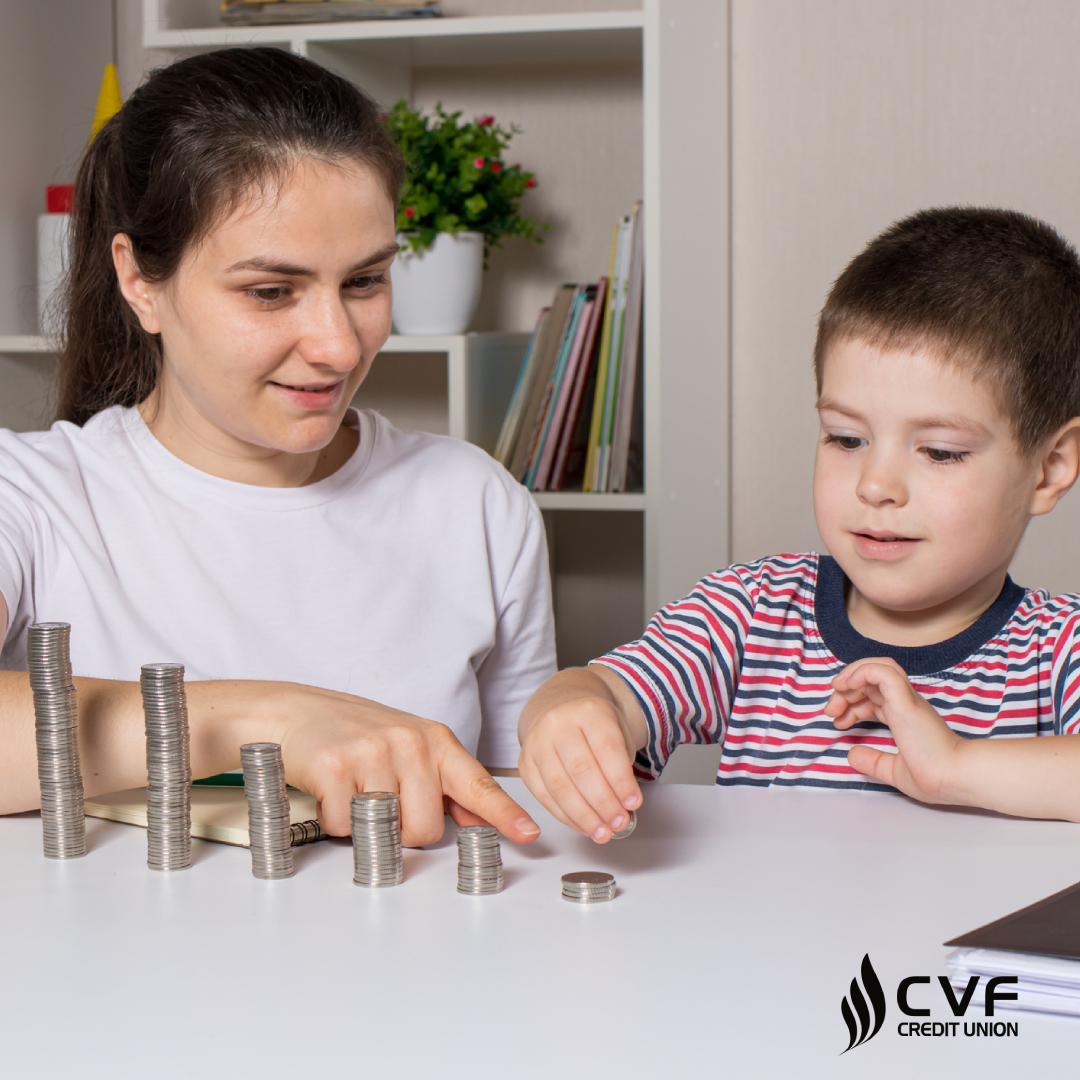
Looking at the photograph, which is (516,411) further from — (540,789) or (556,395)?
(540,789)

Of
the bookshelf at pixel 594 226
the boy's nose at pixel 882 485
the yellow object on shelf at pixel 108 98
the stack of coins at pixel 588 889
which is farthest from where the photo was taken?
the yellow object on shelf at pixel 108 98

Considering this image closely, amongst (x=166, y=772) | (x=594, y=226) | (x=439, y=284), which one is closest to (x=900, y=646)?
(x=166, y=772)

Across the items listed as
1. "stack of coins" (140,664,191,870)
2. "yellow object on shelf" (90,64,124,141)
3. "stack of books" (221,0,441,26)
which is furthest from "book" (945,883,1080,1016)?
"yellow object on shelf" (90,64,124,141)

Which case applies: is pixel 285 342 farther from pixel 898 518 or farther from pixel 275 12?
pixel 275 12

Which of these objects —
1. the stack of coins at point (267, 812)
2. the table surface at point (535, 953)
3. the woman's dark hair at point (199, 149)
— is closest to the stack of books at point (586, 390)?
the woman's dark hair at point (199, 149)

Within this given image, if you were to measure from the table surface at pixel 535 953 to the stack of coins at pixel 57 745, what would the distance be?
2 cm

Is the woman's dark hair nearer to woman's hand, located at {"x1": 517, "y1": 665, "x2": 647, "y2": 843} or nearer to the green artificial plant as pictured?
woman's hand, located at {"x1": 517, "y1": 665, "x2": 647, "y2": 843}

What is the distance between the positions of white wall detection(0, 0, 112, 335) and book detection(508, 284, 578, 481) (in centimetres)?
86

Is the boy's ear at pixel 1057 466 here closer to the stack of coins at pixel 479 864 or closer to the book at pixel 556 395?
the stack of coins at pixel 479 864

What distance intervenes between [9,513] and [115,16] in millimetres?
1625

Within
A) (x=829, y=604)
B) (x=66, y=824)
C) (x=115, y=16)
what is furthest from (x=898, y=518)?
(x=115, y=16)

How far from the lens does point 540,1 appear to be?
2.20 metres

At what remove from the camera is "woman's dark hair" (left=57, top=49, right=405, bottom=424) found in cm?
111

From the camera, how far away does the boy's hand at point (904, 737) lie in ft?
2.67
